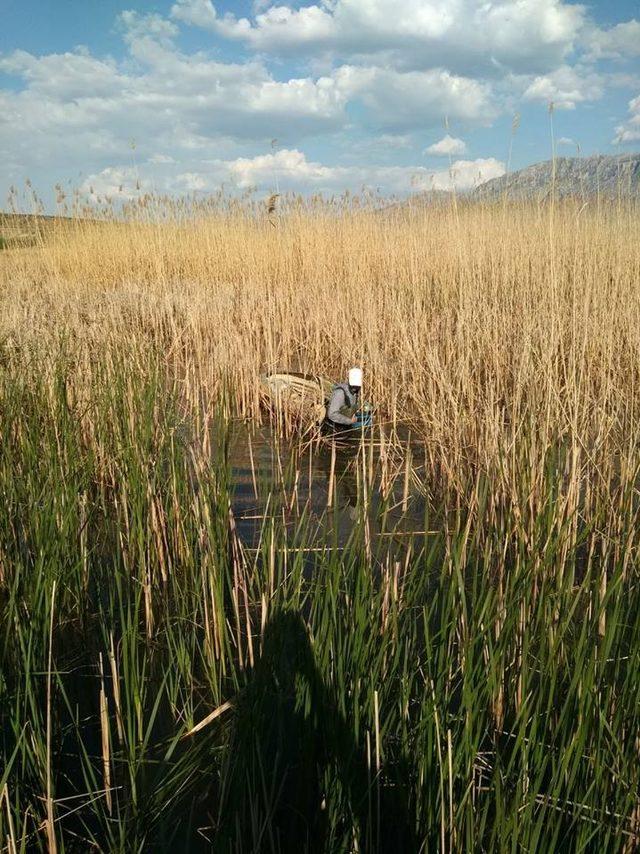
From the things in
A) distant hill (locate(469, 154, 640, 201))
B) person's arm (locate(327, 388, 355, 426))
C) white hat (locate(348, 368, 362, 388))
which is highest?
distant hill (locate(469, 154, 640, 201))

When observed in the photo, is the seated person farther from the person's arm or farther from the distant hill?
the distant hill

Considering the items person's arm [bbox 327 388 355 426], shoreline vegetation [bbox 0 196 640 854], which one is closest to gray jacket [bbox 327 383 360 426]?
person's arm [bbox 327 388 355 426]

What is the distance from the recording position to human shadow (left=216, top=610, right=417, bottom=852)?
1071 mm

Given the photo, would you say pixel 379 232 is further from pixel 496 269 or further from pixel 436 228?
pixel 496 269

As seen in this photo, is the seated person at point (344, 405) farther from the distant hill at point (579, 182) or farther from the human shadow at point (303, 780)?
the human shadow at point (303, 780)

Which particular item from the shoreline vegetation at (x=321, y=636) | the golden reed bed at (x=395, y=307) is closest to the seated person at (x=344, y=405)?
the golden reed bed at (x=395, y=307)

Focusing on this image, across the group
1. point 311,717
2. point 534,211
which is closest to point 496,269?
point 534,211

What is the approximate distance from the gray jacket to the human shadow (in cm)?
237

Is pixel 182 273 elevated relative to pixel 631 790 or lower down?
elevated

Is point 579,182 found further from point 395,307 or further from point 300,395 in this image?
point 300,395

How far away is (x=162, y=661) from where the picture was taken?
170cm

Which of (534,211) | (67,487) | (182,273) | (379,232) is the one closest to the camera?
(67,487)

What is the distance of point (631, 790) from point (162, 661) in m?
1.16

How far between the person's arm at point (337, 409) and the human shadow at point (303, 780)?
93.6 inches
